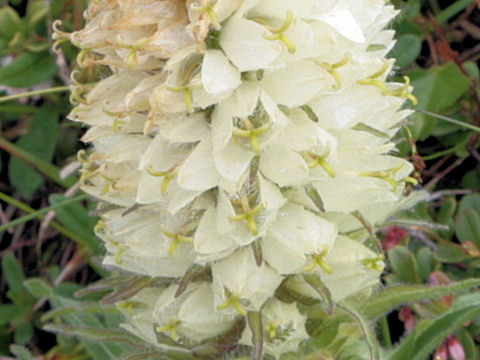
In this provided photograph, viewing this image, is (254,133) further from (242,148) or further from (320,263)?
(320,263)

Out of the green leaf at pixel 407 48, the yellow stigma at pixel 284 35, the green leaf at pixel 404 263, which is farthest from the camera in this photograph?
the green leaf at pixel 407 48

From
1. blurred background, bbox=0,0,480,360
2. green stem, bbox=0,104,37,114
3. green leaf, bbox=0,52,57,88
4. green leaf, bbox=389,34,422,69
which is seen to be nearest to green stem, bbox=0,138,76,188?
blurred background, bbox=0,0,480,360

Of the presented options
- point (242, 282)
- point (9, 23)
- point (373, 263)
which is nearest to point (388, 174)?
point (373, 263)

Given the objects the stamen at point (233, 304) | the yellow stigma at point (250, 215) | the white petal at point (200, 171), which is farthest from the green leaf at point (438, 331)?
the white petal at point (200, 171)

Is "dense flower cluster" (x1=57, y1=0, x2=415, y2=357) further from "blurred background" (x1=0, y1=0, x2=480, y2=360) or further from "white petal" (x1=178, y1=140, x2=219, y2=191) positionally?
"blurred background" (x1=0, y1=0, x2=480, y2=360)

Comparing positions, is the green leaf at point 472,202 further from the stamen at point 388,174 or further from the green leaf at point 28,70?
the green leaf at point 28,70

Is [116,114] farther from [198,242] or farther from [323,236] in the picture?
[323,236]
